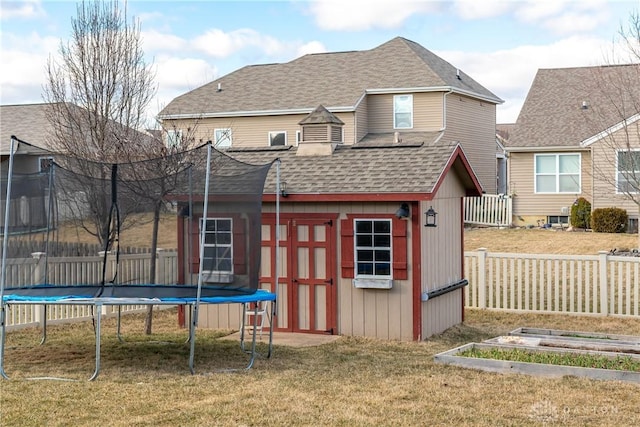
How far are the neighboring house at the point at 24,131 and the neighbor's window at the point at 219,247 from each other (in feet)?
83.2

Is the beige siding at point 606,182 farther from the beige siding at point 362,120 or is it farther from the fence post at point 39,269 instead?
the fence post at point 39,269

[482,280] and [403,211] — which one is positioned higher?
[403,211]

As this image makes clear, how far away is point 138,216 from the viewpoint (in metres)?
10.7

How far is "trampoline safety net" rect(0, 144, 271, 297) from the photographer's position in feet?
33.4

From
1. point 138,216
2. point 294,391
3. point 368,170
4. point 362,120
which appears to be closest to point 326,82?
→ point 362,120

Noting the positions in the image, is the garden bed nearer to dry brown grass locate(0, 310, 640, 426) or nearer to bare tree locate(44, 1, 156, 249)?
dry brown grass locate(0, 310, 640, 426)

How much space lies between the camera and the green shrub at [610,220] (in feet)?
84.8

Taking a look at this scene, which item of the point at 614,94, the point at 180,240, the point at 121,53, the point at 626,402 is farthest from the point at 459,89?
the point at 626,402

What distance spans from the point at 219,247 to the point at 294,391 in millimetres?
2086

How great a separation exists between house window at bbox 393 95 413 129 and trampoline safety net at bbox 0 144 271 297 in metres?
18.3

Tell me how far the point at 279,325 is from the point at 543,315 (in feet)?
15.9

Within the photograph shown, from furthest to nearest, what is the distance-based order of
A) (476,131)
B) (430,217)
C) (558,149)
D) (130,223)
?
1. (476,131)
2. (558,149)
3. (430,217)
4. (130,223)

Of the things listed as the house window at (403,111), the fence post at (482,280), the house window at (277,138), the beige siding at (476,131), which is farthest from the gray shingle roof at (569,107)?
the fence post at (482,280)

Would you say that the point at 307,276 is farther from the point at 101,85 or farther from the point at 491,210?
the point at 491,210
